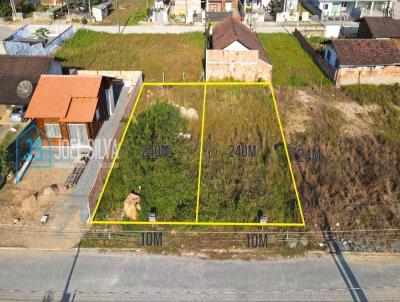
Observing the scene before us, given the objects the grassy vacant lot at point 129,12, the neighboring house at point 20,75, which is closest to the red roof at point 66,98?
the neighboring house at point 20,75

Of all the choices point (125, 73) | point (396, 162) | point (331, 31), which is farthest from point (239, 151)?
point (331, 31)

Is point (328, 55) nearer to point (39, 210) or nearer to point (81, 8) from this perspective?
point (39, 210)

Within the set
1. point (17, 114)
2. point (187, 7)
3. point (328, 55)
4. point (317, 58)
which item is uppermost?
point (187, 7)

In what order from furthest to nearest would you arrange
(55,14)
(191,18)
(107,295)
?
(55,14) < (191,18) < (107,295)

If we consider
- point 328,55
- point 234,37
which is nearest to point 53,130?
point 234,37

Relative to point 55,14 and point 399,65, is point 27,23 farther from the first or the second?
point 399,65

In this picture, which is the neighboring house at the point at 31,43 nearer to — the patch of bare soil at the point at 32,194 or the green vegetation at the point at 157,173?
the green vegetation at the point at 157,173

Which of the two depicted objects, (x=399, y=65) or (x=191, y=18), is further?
(x=191, y=18)

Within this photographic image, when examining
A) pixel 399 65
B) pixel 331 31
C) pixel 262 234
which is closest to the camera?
pixel 262 234
